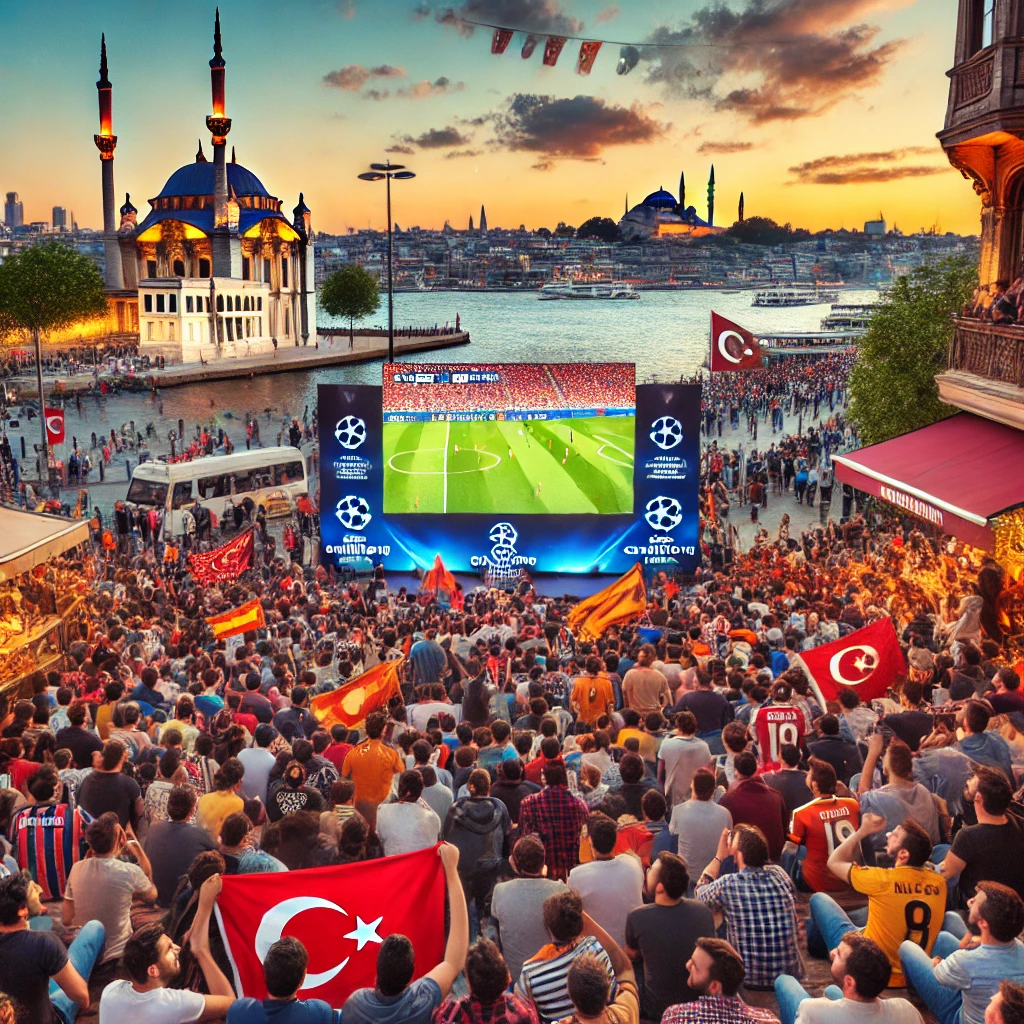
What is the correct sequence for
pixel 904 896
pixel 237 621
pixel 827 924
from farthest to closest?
pixel 237 621 < pixel 827 924 < pixel 904 896

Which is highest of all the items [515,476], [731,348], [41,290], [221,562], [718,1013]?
[41,290]

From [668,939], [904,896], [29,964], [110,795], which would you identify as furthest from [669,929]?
[110,795]

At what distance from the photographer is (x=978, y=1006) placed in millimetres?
5008

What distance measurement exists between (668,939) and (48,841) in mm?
3629

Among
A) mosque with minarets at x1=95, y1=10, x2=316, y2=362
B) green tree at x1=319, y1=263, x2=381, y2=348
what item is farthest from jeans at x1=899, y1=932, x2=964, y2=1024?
green tree at x1=319, y1=263, x2=381, y2=348

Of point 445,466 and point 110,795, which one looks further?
point 445,466

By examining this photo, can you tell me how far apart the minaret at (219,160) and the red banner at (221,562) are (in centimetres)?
9200

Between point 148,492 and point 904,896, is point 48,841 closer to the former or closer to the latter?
point 904,896

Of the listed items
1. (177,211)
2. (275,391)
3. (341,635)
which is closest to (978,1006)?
(341,635)

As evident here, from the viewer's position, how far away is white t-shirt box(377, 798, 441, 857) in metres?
6.99

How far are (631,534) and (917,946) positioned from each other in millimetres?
19726

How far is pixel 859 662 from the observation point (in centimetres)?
1031

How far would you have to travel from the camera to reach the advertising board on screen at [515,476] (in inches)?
979

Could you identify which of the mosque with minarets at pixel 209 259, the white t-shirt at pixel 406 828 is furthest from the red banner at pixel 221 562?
the mosque with minarets at pixel 209 259
